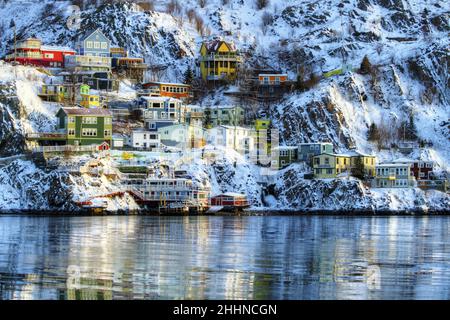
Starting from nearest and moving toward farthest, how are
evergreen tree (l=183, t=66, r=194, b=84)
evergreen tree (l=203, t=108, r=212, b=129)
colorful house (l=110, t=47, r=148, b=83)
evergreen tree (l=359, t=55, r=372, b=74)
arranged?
evergreen tree (l=203, t=108, r=212, b=129) < colorful house (l=110, t=47, r=148, b=83) < evergreen tree (l=359, t=55, r=372, b=74) < evergreen tree (l=183, t=66, r=194, b=84)

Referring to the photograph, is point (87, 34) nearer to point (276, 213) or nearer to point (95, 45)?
point (95, 45)

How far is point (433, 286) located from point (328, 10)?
5105 inches

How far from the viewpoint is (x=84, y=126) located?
13750 centimetres

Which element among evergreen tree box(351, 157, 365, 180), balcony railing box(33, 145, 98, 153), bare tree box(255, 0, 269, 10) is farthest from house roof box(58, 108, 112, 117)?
bare tree box(255, 0, 269, 10)

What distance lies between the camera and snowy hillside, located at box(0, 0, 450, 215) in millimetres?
139250

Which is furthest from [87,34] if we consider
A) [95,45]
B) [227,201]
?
[227,201]

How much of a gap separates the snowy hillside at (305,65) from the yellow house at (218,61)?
3.99 m

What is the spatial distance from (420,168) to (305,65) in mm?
30572

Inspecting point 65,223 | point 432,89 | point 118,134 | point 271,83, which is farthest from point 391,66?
point 65,223

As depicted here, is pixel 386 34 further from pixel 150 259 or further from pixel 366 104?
pixel 150 259

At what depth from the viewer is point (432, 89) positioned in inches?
6496

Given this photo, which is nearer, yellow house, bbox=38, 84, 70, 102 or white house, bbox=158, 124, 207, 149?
white house, bbox=158, 124, 207, 149

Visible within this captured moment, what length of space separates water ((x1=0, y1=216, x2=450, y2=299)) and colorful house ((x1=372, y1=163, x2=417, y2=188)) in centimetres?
3677

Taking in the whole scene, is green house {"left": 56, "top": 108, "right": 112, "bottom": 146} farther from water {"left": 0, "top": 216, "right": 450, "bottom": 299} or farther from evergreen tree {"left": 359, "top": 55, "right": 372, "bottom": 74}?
evergreen tree {"left": 359, "top": 55, "right": 372, "bottom": 74}
